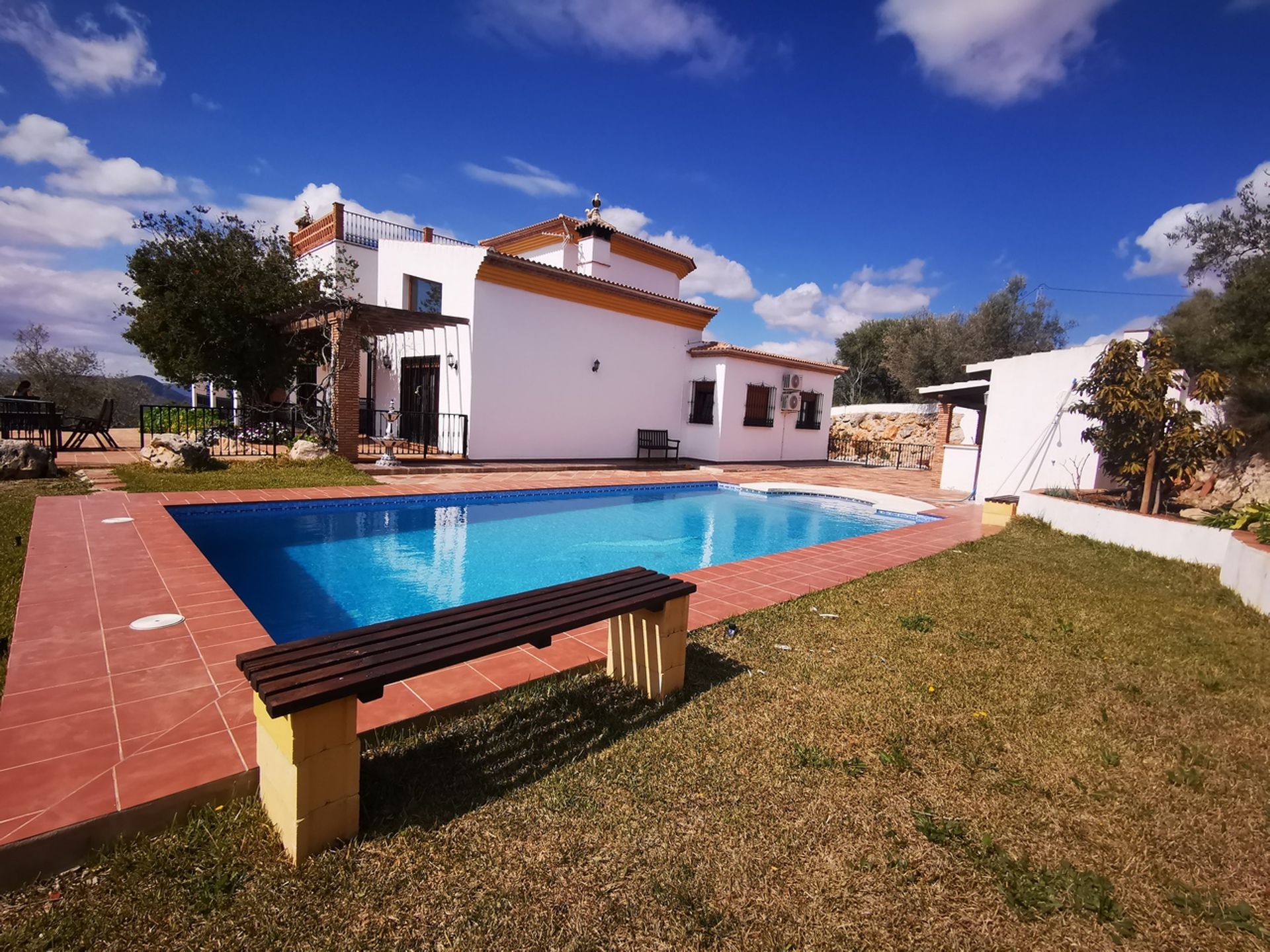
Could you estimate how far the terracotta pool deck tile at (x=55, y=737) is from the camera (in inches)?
83.3

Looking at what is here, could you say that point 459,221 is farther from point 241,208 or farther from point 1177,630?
point 1177,630

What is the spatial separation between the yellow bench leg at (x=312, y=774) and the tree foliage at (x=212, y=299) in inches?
576

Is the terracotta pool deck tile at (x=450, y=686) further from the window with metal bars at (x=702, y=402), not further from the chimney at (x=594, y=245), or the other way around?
the chimney at (x=594, y=245)

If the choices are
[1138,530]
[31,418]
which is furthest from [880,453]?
[31,418]

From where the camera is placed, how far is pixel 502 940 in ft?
5.23

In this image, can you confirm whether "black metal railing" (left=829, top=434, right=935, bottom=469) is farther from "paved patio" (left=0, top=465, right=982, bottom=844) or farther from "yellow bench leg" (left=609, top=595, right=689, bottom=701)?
"yellow bench leg" (left=609, top=595, right=689, bottom=701)

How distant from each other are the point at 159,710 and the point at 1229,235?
678 inches

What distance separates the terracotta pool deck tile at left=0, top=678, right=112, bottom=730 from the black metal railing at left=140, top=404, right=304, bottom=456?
10.5 m

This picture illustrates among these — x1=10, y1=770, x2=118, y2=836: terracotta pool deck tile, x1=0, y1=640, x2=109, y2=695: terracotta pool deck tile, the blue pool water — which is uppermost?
x1=10, y1=770, x2=118, y2=836: terracotta pool deck tile

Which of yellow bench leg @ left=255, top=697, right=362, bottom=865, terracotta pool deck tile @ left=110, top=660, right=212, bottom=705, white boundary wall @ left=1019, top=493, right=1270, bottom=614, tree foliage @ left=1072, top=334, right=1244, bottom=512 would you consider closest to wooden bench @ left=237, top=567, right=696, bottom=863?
yellow bench leg @ left=255, top=697, right=362, bottom=865

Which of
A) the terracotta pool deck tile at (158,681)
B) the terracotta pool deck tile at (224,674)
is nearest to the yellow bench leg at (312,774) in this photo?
the terracotta pool deck tile at (224,674)

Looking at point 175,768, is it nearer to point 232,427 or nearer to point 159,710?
point 159,710

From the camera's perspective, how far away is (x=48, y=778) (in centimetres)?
199

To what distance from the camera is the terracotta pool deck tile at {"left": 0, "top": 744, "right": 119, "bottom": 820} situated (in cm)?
184
